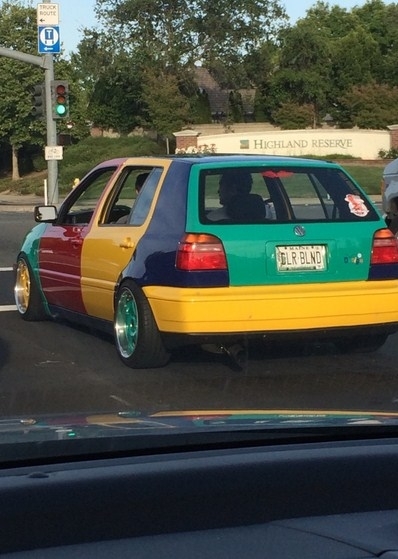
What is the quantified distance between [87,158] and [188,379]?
5528 centimetres

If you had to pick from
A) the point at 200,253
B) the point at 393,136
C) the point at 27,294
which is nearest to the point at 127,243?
the point at 200,253

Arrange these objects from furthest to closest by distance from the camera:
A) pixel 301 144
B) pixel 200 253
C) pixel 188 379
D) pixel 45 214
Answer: pixel 301 144
pixel 45 214
pixel 188 379
pixel 200 253

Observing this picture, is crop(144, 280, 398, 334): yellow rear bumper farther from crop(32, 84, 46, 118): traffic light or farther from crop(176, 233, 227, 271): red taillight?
crop(32, 84, 46, 118): traffic light

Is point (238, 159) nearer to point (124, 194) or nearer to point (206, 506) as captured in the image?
point (124, 194)

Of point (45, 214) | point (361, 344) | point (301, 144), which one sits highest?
point (301, 144)

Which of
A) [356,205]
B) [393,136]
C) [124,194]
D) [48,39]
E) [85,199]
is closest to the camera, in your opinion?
[356,205]

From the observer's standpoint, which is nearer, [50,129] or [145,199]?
[145,199]

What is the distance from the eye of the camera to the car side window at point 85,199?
9.05 m

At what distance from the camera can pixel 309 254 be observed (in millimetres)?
7387

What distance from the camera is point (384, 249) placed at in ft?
25.1

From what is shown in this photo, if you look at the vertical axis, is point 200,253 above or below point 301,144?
below

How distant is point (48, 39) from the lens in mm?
27469

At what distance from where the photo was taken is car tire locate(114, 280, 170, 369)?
7.42 m

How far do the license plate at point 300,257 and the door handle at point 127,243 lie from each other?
112 centimetres
